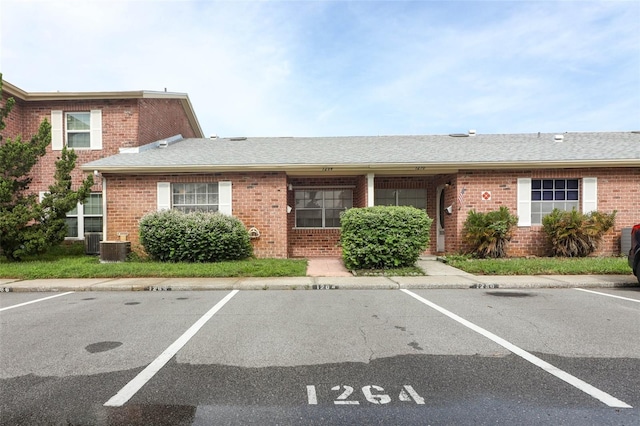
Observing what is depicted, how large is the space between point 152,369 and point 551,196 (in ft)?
42.1

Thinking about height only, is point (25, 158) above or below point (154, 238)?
above

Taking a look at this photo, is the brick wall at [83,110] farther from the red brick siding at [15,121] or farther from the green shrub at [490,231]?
the green shrub at [490,231]

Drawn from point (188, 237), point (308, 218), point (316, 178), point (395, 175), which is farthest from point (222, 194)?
point (395, 175)

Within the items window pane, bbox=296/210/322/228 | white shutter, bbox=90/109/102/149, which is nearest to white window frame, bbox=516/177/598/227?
window pane, bbox=296/210/322/228

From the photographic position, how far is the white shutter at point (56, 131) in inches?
605

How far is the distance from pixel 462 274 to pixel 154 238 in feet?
28.1

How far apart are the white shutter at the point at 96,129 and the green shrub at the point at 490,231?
1408cm

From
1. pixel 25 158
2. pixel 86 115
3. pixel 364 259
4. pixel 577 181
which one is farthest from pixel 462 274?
pixel 86 115

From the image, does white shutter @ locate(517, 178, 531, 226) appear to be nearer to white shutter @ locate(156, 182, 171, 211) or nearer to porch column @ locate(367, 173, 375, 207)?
porch column @ locate(367, 173, 375, 207)

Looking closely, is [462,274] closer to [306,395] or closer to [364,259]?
[364,259]

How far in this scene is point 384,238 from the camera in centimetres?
1034

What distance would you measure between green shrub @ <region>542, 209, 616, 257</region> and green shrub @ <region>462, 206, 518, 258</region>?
1.13 m

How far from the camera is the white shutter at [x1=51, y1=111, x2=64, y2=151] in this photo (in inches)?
605

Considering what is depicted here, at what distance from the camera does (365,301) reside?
6977mm
